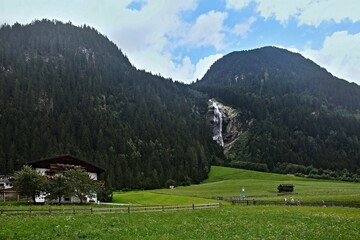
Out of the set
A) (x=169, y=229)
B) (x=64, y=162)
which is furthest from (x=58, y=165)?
(x=169, y=229)

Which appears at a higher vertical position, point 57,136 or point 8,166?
point 57,136

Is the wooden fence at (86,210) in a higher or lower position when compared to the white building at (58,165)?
lower

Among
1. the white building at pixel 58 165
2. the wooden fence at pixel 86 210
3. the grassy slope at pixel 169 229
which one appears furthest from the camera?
the white building at pixel 58 165

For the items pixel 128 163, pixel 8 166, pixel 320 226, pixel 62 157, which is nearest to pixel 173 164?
pixel 128 163

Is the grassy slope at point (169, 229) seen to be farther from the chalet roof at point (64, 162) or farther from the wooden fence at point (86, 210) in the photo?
the chalet roof at point (64, 162)

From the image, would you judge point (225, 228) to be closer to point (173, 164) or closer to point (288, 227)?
point (288, 227)

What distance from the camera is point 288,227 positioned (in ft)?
110

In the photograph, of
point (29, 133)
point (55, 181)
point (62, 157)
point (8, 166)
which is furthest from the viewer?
point (29, 133)

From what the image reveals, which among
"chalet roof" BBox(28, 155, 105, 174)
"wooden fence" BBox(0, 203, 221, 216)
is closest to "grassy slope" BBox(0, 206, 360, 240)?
"wooden fence" BBox(0, 203, 221, 216)

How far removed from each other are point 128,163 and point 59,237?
14780cm

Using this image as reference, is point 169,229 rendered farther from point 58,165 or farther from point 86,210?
point 58,165

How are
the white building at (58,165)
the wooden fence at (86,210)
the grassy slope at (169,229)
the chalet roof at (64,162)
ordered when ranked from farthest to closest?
the chalet roof at (64,162) → the white building at (58,165) → the wooden fence at (86,210) → the grassy slope at (169,229)

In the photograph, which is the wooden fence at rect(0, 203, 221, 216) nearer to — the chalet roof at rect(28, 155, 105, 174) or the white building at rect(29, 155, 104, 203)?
the white building at rect(29, 155, 104, 203)

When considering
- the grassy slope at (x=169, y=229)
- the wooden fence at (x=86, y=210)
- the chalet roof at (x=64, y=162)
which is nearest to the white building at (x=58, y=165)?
the chalet roof at (x=64, y=162)
